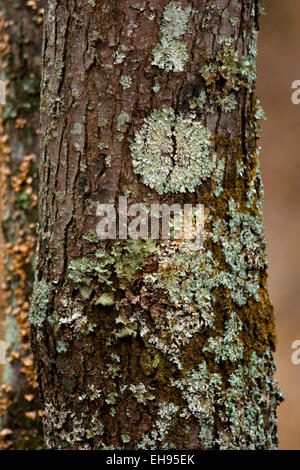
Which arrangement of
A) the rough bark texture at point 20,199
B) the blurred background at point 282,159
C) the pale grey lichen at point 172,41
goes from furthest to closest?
the blurred background at point 282,159 → the rough bark texture at point 20,199 → the pale grey lichen at point 172,41

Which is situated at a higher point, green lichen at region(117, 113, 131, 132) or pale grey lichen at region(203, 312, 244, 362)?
green lichen at region(117, 113, 131, 132)

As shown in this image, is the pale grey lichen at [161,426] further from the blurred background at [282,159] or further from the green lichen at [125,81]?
the blurred background at [282,159]

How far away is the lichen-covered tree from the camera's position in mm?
1125

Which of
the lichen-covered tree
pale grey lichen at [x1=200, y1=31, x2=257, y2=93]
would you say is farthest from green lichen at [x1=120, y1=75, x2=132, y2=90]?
pale grey lichen at [x1=200, y1=31, x2=257, y2=93]

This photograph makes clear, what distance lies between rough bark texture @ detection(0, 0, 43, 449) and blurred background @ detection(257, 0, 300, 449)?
1.83 m

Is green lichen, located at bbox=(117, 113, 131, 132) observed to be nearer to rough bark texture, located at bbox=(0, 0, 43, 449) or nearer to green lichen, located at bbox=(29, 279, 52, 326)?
green lichen, located at bbox=(29, 279, 52, 326)

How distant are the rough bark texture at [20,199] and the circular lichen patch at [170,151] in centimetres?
83

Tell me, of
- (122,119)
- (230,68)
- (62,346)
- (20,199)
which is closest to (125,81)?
(122,119)

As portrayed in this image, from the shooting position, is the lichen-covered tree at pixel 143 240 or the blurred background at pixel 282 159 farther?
the blurred background at pixel 282 159

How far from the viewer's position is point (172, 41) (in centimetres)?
112

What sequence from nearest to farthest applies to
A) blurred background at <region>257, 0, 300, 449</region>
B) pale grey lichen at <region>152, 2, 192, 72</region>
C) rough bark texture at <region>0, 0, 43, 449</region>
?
1. pale grey lichen at <region>152, 2, 192, 72</region>
2. rough bark texture at <region>0, 0, 43, 449</region>
3. blurred background at <region>257, 0, 300, 449</region>

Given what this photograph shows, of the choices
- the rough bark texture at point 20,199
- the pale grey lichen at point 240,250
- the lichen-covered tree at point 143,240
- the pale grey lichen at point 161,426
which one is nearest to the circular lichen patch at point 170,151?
the lichen-covered tree at point 143,240

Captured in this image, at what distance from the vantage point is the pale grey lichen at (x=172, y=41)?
1116mm

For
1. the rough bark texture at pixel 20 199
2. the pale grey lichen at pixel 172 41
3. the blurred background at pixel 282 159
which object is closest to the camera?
the pale grey lichen at pixel 172 41
